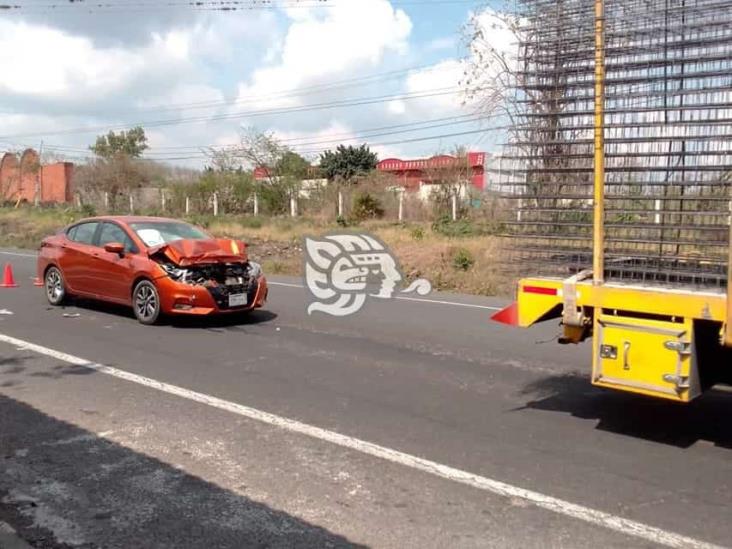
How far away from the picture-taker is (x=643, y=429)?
552 cm

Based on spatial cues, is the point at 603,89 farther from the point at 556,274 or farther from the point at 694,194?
the point at 556,274

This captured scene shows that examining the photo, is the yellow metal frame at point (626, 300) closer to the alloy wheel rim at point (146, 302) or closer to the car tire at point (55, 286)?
the alloy wheel rim at point (146, 302)

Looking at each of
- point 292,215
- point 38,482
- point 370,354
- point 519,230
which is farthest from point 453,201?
point 38,482

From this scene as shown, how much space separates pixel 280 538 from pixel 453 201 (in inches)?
932

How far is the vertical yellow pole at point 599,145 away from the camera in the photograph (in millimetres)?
5004

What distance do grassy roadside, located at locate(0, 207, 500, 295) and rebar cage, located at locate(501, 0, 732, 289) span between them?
8580mm

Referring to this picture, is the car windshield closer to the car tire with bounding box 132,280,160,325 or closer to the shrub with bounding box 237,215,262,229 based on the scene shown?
the car tire with bounding box 132,280,160,325

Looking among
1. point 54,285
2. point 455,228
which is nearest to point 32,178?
point 455,228

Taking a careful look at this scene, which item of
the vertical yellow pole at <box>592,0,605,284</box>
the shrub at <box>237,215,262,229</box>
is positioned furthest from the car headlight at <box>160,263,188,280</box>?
the shrub at <box>237,215,262,229</box>

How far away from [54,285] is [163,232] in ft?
8.12

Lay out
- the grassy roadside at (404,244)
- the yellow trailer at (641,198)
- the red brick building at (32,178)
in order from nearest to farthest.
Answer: the yellow trailer at (641,198)
the grassy roadside at (404,244)
the red brick building at (32,178)

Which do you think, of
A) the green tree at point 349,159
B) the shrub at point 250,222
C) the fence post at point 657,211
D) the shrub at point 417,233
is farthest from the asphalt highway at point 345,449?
the green tree at point 349,159

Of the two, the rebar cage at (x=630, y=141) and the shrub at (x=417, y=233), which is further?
the shrub at (x=417, y=233)

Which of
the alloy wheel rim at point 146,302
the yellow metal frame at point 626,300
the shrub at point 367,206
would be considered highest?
the shrub at point 367,206
